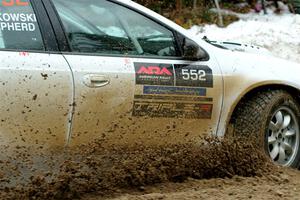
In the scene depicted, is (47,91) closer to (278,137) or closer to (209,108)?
(209,108)

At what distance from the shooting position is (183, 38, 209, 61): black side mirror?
18.3 ft

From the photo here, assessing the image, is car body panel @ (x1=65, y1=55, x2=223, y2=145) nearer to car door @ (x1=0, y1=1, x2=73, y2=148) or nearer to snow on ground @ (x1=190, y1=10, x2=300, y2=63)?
car door @ (x1=0, y1=1, x2=73, y2=148)

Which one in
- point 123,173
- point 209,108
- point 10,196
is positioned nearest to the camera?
point 10,196

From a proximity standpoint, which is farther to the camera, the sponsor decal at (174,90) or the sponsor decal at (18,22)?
the sponsor decal at (174,90)

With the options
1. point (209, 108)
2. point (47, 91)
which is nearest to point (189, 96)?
point (209, 108)

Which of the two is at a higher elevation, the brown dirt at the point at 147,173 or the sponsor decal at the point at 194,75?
the sponsor decal at the point at 194,75

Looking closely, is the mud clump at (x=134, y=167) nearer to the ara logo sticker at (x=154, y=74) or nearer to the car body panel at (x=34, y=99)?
the car body panel at (x=34, y=99)

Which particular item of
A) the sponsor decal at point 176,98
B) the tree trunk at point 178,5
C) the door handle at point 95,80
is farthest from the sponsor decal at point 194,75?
the tree trunk at point 178,5

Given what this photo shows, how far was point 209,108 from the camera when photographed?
221 inches

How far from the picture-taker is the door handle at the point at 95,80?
16.7 feet

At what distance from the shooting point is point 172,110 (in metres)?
5.44

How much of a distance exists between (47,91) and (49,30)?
0.51 metres

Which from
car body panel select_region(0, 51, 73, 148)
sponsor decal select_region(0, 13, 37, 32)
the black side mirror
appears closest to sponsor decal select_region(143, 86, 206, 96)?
the black side mirror

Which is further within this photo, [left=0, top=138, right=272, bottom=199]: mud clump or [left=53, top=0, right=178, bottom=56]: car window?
[left=53, top=0, right=178, bottom=56]: car window
